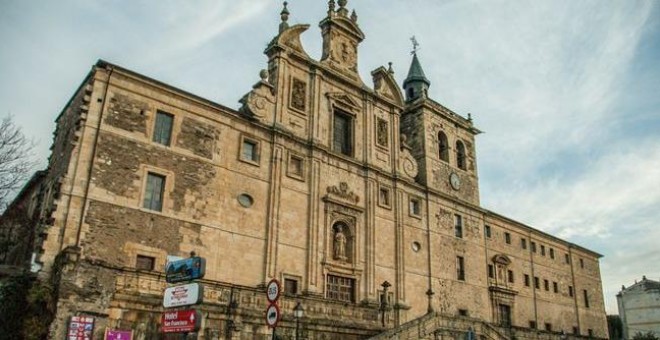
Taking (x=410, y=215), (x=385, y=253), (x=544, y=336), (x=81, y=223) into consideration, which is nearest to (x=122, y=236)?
(x=81, y=223)

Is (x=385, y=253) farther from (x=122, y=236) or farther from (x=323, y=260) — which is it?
(x=122, y=236)

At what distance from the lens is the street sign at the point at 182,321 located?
41.2 feet

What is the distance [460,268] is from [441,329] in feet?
35.1

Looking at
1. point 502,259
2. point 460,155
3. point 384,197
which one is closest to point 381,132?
point 384,197

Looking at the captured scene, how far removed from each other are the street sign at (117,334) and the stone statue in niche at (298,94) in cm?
1390

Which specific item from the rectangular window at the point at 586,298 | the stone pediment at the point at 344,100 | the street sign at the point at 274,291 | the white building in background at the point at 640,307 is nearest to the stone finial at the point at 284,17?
the stone pediment at the point at 344,100

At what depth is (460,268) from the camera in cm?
3506

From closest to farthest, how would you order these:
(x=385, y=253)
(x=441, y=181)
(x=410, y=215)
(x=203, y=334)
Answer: (x=203, y=334) → (x=385, y=253) → (x=410, y=215) → (x=441, y=181)

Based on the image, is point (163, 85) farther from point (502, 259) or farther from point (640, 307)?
point (640, 307)

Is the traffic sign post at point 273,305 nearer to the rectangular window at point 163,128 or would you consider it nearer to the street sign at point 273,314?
the street sign at point 273,314

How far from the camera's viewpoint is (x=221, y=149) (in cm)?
2467

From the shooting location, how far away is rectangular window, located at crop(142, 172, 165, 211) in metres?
22.0

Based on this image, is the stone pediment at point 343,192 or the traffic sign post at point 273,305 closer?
the traffic sign post at point 273,305

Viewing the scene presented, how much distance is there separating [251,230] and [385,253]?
863 centimetres
